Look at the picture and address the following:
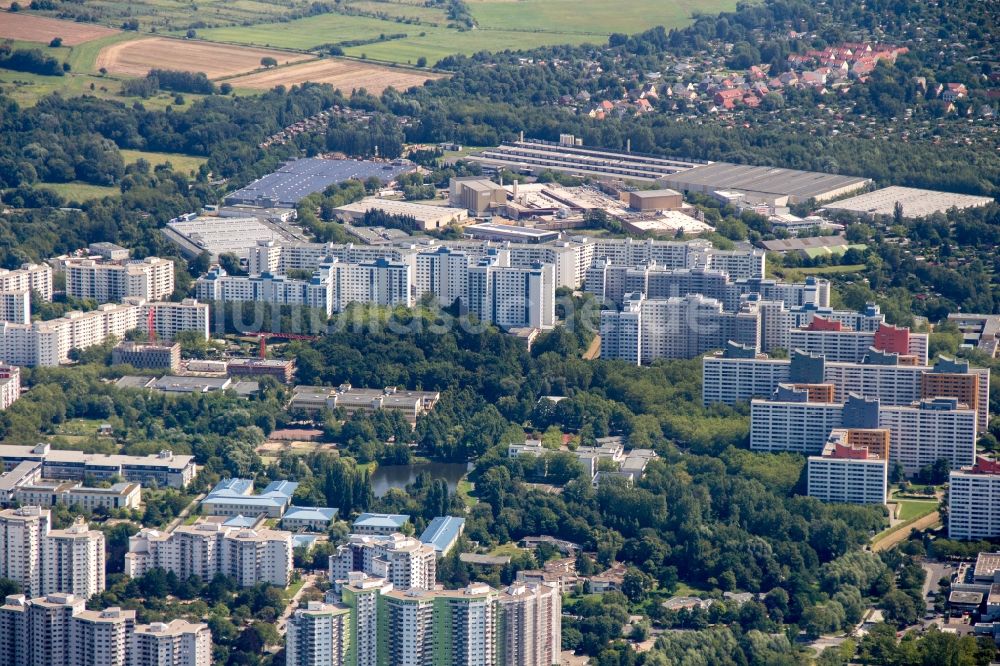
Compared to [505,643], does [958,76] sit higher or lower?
higher

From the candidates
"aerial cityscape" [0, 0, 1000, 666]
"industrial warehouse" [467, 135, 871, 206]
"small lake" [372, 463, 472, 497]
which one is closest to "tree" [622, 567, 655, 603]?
"aerial cityscape" [0, 0, 1000, 666]

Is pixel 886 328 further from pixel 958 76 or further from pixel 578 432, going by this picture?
pixel 958 76

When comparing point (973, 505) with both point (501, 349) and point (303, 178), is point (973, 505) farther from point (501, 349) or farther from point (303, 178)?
point (303, 178)

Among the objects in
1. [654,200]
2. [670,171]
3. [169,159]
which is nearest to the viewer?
[654,200]

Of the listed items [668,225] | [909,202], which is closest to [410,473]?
[668,225]

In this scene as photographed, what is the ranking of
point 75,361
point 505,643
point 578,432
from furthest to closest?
1. point 75,361
2. point 578,432
3. point 505,643

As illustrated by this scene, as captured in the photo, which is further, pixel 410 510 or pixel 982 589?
pixel 410 510

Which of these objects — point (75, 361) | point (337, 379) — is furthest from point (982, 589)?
point (75, 361)
